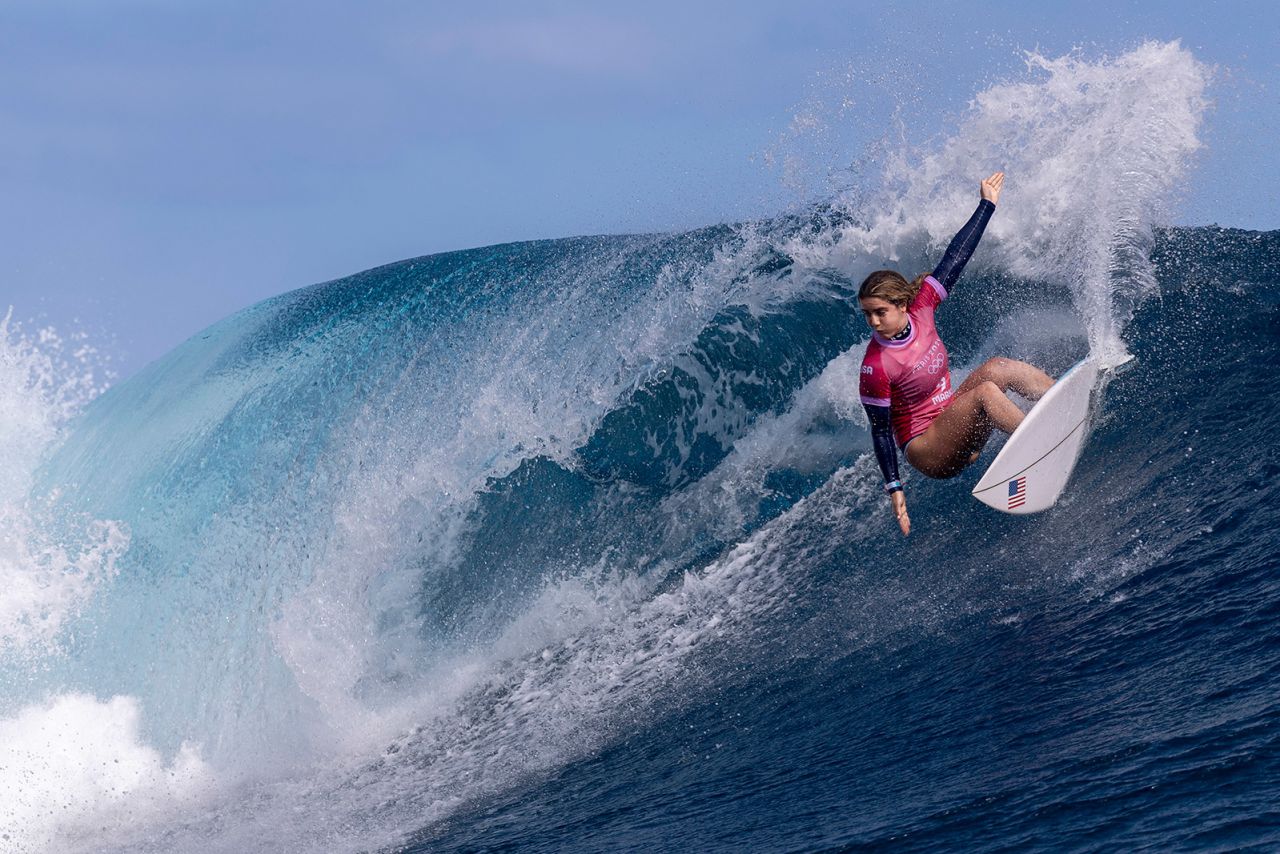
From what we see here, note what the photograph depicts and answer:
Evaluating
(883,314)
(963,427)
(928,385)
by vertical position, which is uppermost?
(883,314)

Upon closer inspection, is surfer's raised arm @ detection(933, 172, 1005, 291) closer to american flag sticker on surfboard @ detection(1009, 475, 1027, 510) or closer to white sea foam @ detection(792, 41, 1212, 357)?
american flag sticker on surfboard @ detection(1009, 475, 1027, 510)

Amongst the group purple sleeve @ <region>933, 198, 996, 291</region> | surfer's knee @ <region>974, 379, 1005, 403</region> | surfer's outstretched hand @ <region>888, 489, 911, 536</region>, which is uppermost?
purple sleeve @ <region>933, 198, 996, 291</region>

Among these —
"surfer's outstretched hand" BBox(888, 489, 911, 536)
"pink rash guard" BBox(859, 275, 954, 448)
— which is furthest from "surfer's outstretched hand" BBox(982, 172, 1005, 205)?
"surfer's outstretched hand" BBox(888, 489, 911, 536)

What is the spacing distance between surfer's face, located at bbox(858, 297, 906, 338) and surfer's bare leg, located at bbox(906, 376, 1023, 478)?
1.70 feet

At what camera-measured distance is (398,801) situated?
5215 mm

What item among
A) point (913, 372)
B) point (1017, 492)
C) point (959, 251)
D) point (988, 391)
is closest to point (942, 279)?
point (959, 251)

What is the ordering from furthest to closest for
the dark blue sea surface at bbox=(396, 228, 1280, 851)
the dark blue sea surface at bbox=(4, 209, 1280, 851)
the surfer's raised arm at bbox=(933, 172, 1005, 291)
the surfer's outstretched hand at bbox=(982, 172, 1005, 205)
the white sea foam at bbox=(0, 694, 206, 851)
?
the white sea foam at bbox=(0, 694, 206, 851), the surfer's outstretched hand at bbox=(982, 172, 1005, 205), the surfer's raised arm at bbox=(933, 172, 1005, 291), the dark blue sea surface at bbox=(4, 209, 1280, 851), the dark blue sea surface at bbox=(396, 228, 1280, 851)

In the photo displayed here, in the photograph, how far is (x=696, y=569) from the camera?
6863 millimetres

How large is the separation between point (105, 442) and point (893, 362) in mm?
9674

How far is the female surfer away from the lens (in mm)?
4848

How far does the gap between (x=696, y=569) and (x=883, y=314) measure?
2694 mm

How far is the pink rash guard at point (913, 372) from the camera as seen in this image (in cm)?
488

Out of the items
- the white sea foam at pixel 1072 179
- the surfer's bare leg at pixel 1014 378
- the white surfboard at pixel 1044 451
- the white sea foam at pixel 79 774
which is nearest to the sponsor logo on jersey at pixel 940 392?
the surfer's bare leg at pixel 1014 378

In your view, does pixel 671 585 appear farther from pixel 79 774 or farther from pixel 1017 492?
pixel 79 774
